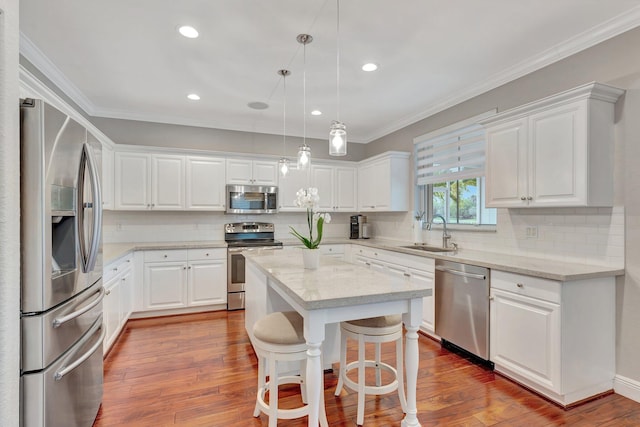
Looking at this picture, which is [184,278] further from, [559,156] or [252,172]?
[559,156]

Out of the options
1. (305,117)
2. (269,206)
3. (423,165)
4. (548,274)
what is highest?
(305,117)

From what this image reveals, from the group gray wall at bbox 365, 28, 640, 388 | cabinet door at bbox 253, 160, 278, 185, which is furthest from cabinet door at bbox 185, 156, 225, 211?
gray wall at bbox 365, 28, 640, 388

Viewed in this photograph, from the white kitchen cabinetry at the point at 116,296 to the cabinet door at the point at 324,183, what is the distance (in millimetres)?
2759

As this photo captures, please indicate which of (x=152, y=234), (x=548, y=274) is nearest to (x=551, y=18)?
(x=548, y=274)

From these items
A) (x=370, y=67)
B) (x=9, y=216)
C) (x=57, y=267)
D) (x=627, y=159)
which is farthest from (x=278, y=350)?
(x=627, y=159)

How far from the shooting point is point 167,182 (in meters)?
4.33

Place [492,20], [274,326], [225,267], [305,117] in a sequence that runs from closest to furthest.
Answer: [274,326]
[492,20]
[225,267]
[305,117]

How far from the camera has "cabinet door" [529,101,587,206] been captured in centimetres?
229

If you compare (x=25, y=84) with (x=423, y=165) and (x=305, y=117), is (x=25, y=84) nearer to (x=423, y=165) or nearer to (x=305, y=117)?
(x=305, y=117)

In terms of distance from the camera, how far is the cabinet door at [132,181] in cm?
412

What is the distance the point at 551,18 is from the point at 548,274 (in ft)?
5.94

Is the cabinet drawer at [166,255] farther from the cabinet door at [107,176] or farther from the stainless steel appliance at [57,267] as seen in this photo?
the stainless steel appliance at [57,267]

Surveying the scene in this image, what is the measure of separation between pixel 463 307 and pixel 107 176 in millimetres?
4117

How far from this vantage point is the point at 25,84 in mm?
1977
